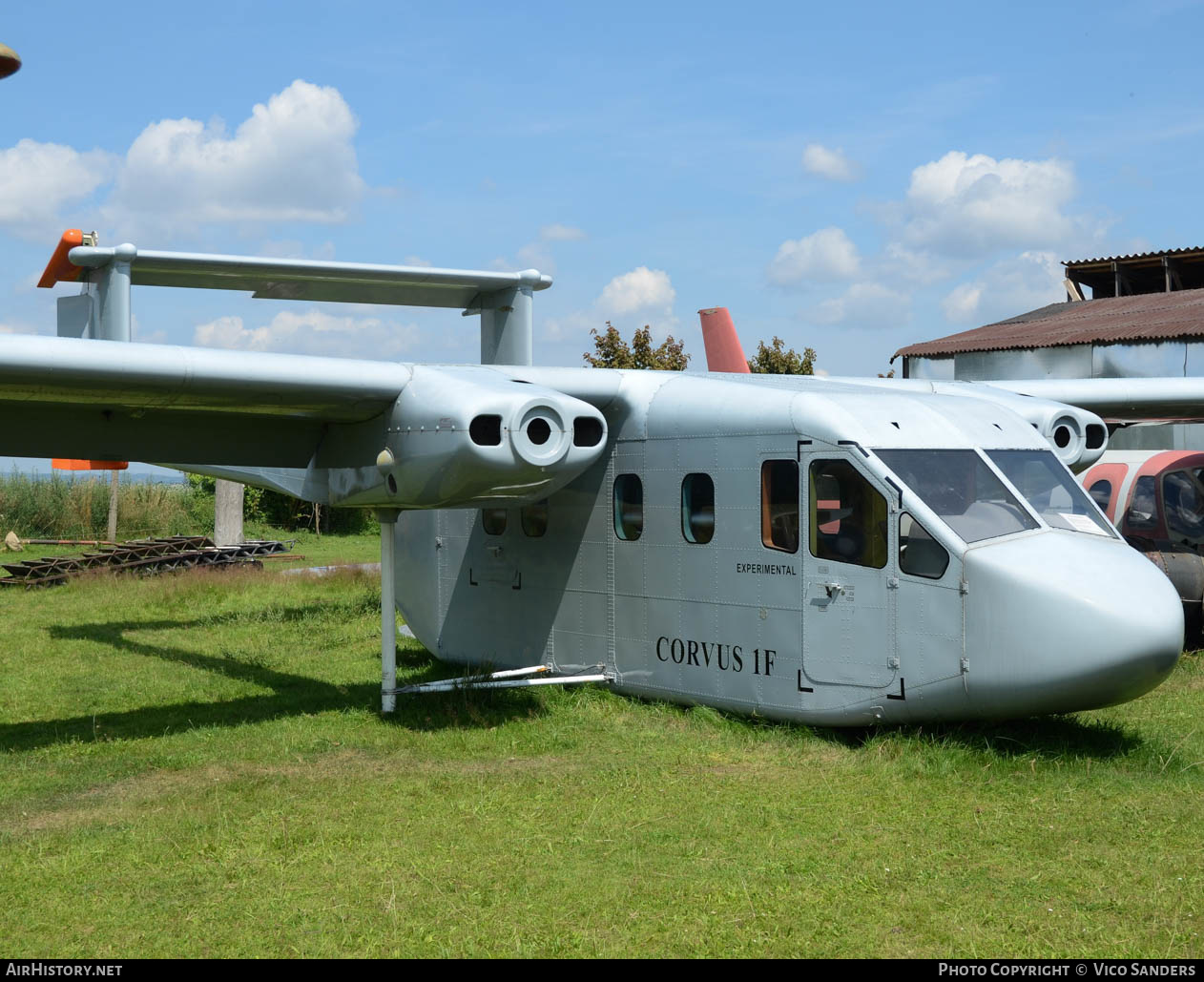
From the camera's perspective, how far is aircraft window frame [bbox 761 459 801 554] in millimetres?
9289

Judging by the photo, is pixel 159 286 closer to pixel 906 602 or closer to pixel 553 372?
pixel 553 372

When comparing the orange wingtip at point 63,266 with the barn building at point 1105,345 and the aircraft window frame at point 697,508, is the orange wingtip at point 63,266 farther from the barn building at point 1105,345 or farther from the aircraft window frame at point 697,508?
the barn building at point 1105,345

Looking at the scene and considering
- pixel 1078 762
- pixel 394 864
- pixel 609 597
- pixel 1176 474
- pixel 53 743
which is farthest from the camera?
pixel 1176 474

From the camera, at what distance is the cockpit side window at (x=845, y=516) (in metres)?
8.74

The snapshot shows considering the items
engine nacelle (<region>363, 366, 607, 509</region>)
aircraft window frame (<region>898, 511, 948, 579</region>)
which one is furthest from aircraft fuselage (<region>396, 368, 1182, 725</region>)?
engine nacelle (<region>363, 366, 607, 509</region>)

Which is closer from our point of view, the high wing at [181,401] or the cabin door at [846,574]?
the cabin door at [846,574]

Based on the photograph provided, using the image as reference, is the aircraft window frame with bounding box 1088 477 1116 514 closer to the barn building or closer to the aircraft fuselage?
the barn building

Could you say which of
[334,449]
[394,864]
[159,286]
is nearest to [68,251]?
Result: [159,286]

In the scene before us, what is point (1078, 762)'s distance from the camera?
327 inches

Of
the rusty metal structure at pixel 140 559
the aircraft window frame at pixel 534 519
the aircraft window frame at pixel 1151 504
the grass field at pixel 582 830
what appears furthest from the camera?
the rusty metal structure at pixel 140 559

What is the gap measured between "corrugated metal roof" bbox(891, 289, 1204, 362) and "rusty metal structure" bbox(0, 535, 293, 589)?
15.6 meters

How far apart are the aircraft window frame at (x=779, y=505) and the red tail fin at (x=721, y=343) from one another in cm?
666

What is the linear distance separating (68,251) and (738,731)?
318 inches

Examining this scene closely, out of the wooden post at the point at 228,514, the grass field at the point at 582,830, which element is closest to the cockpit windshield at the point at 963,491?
the grass field at the point at 582,830
